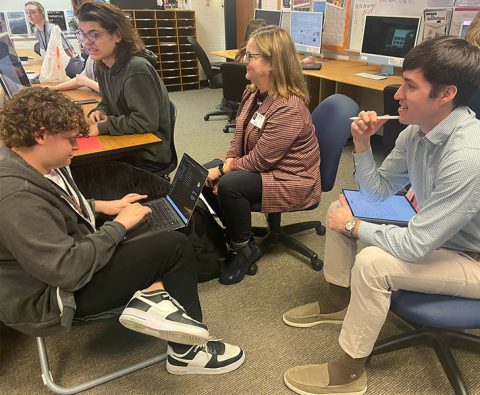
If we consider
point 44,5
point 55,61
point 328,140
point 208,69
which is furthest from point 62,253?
point 44,5

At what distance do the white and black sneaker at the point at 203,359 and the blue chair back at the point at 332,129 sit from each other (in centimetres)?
90

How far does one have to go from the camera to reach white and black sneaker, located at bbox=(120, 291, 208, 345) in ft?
3.90

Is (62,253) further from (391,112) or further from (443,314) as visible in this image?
(391,112)

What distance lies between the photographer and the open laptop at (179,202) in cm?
157

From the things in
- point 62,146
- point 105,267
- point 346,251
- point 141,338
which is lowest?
point 141,338

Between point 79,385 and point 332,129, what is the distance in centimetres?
147

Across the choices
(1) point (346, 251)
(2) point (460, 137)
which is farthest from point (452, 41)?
(1) point (346, 251)

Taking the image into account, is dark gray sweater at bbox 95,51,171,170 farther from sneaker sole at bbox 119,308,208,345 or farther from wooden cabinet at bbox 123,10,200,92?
wooden cabinet at bbox 123,10,200,92

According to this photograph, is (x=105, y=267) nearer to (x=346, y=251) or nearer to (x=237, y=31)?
(x=346, y=251)

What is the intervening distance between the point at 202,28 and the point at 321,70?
3.24m

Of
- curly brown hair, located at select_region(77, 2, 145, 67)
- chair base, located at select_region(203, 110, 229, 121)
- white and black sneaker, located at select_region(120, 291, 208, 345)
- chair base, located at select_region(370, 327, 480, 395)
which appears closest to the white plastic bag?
curly brown hair, located at select_region(77, 2, 145, 67)

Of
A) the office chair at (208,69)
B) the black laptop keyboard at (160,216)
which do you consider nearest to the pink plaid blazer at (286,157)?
the black laptop keyboard at (160,216)

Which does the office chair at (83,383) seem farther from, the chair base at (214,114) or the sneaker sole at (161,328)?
the chair base at (214,114)

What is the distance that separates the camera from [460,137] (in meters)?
1.10
